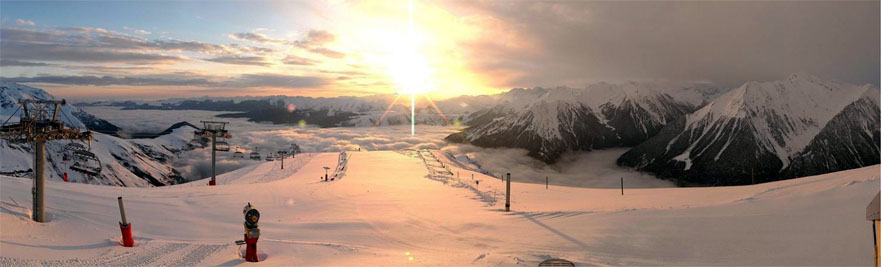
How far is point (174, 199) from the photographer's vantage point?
77.7 ft

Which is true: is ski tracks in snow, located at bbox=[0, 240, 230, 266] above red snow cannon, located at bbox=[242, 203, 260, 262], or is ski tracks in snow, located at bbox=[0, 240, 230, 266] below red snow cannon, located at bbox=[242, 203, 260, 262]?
below

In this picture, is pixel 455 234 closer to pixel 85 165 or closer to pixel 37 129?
pixel 37 129

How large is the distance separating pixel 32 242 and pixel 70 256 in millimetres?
2166

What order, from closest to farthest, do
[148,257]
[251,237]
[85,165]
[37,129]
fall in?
[251,237] → [148,257] → [37,129] → [85,165]

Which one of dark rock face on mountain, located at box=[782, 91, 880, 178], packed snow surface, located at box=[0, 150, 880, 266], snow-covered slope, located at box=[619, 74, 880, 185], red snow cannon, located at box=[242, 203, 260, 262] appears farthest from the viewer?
snow-covered slope, located at box=[619, 74, 880, 185]

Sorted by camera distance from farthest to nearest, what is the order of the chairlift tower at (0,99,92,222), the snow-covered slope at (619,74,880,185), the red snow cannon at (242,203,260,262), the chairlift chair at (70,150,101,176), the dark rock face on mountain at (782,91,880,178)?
1. the snow-covered slope at (619,74,880,185)
2. the dark rock face on mountain at (782,91,880,178)
3. the chairlift chair at (70,150,101,176)
4. the chairlift tower at (0,99,92,222)
5. the red snow cannon at (242,203,260,262)

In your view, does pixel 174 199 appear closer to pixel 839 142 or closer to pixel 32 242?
pixel 32 242

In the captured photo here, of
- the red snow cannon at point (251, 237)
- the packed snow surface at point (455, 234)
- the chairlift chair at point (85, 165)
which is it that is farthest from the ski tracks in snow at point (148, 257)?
the chairlift chair at point (85, 165)

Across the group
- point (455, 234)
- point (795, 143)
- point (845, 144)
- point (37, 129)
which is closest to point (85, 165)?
point (37, 129)

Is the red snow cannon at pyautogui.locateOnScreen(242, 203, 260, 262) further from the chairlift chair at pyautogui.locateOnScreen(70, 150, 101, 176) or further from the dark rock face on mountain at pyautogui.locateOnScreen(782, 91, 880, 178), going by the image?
the dark rock face on mountain at pyautogui.locateOnScreen(782, 91, 880, 178)

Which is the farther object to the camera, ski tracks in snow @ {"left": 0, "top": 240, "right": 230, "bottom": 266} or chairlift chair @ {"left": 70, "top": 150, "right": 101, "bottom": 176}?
chairlift chair @ {"left": 70, "top": 150, "right": 101, "bottom": 176}

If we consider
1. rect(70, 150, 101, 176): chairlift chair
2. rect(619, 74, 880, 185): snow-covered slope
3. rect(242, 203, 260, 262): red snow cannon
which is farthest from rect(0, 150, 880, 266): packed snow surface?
rect(619, 74, 880, 185): snow-covered slope

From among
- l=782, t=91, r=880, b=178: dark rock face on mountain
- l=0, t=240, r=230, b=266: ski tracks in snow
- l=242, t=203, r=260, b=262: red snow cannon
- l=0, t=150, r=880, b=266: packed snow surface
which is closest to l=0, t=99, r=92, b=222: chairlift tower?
l=0, t=150, r=880, b=266: packed snow surface

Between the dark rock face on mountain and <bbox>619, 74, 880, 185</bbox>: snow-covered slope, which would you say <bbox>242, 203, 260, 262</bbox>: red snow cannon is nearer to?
<bbox>619, 74, 880, 185</bbox>: snow-covered slope
